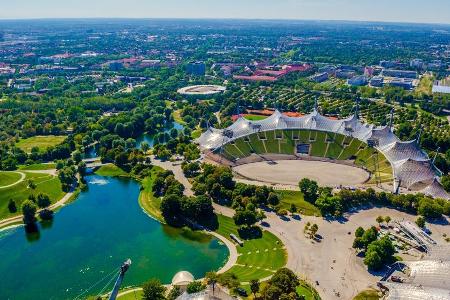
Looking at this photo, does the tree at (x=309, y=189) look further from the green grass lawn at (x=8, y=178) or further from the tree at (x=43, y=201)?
the green grass lawn at (x=8, y=178)

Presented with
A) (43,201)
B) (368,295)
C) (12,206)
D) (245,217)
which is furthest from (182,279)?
(12,206)

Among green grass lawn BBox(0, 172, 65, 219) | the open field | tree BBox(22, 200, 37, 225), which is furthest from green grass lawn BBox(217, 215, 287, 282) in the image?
green grass lawn BBox(0, 172, 65, 219)

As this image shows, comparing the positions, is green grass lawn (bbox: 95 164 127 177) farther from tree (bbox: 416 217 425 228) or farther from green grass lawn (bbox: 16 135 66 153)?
tree (bbox: 416 217 425 228)

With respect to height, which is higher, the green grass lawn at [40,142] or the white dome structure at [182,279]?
the white dome structure at [182,279]

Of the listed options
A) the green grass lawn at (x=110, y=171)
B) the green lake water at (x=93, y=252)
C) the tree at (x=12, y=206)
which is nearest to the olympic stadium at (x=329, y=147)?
the green grass lawn at (x=110, y=171)

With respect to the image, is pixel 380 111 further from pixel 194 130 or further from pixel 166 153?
pixel 166 153

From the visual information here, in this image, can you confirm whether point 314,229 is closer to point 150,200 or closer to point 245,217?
point 245,217
